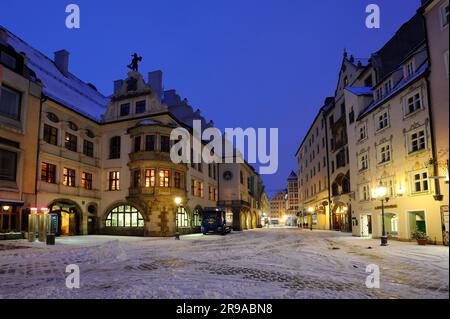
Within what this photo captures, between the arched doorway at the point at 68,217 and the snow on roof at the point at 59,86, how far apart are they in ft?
31.4

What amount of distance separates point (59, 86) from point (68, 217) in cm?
1417

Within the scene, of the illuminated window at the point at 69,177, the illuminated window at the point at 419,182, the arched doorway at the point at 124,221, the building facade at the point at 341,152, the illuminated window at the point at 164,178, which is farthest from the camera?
the building facade at the point at 341,152

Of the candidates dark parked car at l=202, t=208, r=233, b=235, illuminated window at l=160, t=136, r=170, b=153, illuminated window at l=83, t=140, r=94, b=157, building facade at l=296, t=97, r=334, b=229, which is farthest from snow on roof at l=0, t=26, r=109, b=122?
building facade at l=296, t=97, r=334, b=229

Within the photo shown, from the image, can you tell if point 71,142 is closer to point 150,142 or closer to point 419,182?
point 150,142

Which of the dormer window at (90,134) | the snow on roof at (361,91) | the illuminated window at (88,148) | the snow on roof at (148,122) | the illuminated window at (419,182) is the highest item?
the snow on roof at (361,91)

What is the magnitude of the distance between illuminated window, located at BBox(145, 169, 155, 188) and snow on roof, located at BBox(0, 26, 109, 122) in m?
9.37

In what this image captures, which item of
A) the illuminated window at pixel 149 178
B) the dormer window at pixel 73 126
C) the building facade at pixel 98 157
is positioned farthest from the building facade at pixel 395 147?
the dormer window at pixel 73 126

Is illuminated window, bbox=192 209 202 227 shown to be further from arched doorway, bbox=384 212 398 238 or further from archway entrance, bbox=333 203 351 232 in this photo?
arched doorway, bbox=384 212 398 238

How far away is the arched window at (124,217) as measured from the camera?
120 feet

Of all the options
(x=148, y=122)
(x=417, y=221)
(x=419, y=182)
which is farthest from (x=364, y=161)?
(x=148, y=122)

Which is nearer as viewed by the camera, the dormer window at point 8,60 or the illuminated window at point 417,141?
the illuminated window at point 417,141

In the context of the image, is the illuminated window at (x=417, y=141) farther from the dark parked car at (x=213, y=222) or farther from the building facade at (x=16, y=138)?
the building facade at (x=16, y=138)

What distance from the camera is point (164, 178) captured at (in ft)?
118
